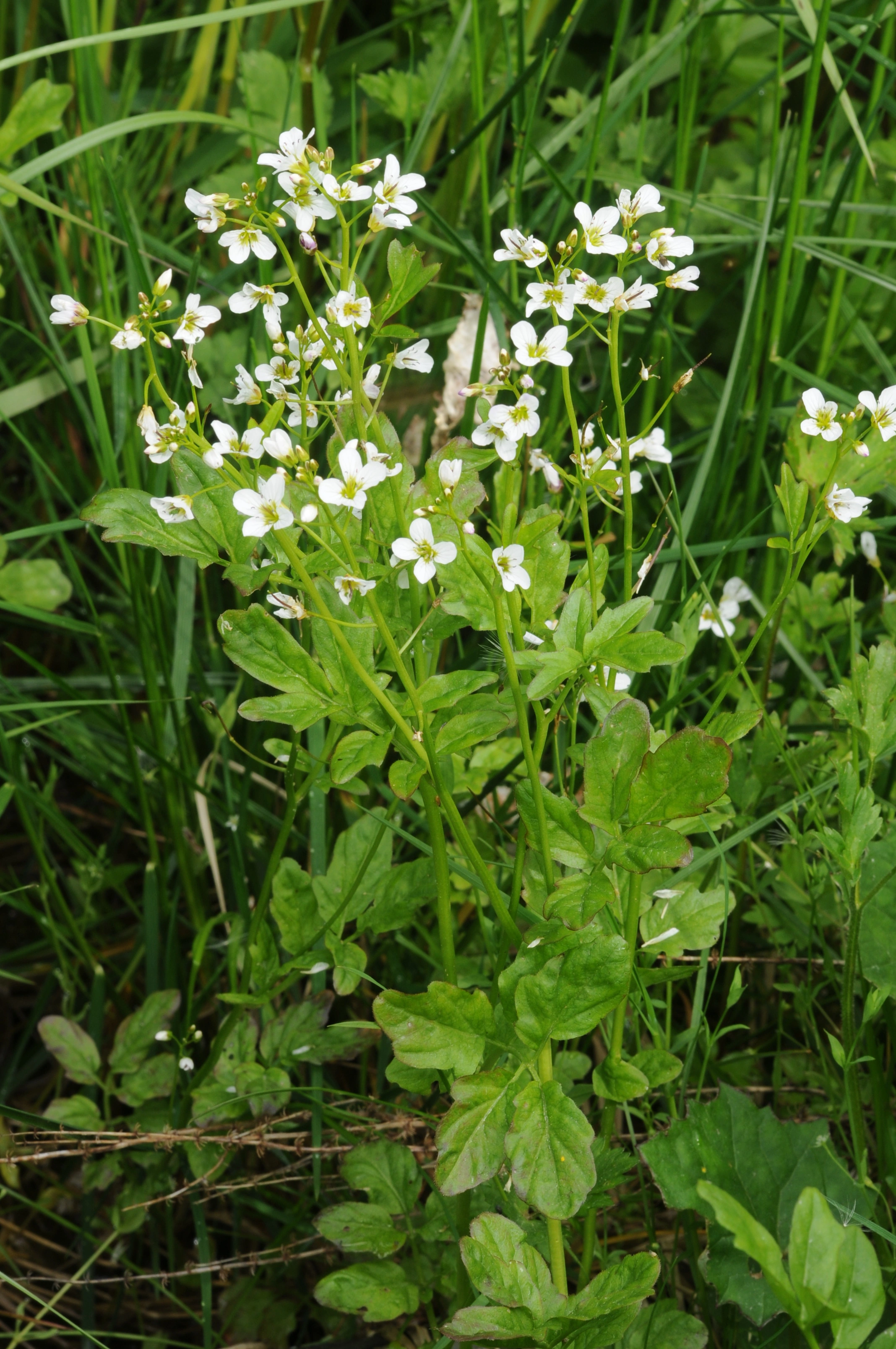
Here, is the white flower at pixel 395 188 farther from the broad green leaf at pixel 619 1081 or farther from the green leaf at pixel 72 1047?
the green leaf at pixel 72 1047

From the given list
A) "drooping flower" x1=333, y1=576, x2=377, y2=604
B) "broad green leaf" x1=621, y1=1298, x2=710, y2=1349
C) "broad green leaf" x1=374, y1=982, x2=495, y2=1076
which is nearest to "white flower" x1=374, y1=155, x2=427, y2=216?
"drooping flower" x1=333, y1=576, x2=377, y2=604

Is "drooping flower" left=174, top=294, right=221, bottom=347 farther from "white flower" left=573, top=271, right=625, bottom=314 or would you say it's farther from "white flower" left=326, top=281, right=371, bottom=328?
"white flower" left=573, top=271, right=625, bottom=314

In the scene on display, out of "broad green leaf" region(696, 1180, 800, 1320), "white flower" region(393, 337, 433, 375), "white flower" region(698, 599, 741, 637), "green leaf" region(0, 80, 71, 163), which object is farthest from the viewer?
"green leaf" region(0, 80, 71, 163)

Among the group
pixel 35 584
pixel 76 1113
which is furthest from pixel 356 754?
pixel 35 584

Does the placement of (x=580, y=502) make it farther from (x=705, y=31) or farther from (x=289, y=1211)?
(x=705, y=31)

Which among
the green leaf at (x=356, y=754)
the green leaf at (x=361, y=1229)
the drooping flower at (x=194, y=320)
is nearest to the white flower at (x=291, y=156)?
the drooping flower at (x=194, y=320)

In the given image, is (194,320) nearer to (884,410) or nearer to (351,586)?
(351,586)

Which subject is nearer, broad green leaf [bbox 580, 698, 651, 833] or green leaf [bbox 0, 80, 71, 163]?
broad green leaf [bbox 580, 698, 651, 833]
